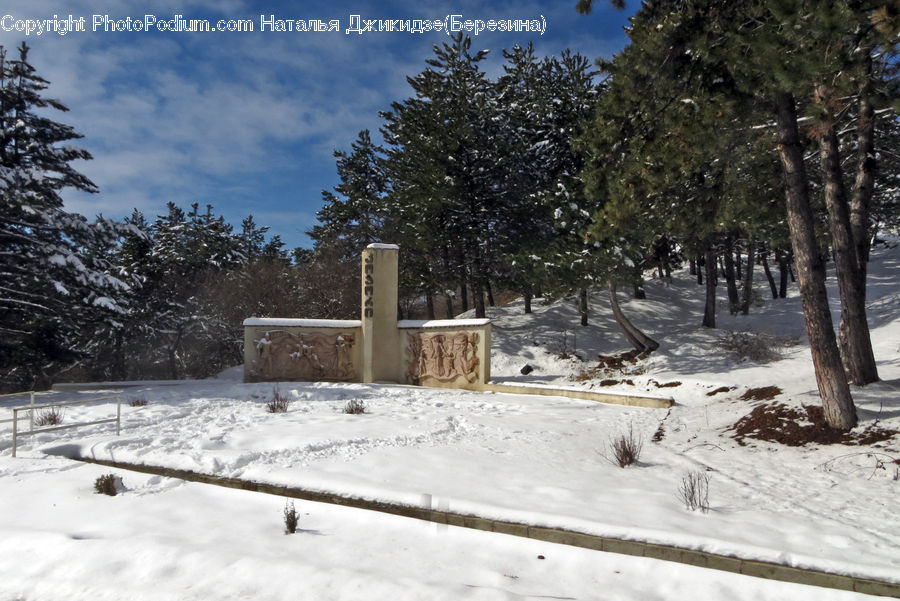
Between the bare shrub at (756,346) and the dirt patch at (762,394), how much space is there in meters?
4.63

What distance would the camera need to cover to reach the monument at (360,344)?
16.8 m

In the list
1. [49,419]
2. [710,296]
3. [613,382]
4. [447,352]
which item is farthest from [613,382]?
[49,419]

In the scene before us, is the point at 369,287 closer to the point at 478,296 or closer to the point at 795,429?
the point at 478,296

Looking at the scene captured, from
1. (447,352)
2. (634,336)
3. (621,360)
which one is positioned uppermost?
(634,336)

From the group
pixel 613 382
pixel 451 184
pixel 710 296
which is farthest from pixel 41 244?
pixel 710 296

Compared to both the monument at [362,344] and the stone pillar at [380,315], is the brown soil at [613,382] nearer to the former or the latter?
the monument at [362,344]

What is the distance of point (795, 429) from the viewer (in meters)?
8.38

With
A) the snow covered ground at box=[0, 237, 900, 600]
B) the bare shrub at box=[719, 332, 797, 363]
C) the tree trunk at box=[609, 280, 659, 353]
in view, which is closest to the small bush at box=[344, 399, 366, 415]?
the snow covered ground at box=[0, 237, 900, 600]

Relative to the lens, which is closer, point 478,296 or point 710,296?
point 710,296

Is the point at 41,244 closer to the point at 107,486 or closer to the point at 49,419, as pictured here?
the point at 49,419

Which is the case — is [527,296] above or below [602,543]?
above

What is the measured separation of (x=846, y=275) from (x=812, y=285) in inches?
85.0

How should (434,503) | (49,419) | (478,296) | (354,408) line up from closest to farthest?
(434,503), (49,419), (354,408), (478,296)

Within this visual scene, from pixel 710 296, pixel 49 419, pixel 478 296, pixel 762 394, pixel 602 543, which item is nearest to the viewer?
pixel 602 543
